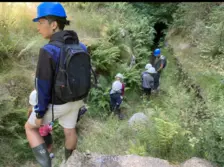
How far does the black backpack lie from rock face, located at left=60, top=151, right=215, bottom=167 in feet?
2.50

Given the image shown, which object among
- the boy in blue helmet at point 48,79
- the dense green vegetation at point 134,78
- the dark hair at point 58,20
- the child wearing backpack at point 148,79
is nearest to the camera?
the boy in blue helmet at point 48,79

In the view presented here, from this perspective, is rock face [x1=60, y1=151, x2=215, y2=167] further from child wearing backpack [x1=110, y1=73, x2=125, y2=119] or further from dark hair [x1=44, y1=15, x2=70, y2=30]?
child wearing backpack [x1=110, y1=73, x2=125, y2=119]

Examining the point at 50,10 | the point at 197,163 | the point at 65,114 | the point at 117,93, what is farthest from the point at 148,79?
the point at 50,10

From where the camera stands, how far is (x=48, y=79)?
2865 millimetres

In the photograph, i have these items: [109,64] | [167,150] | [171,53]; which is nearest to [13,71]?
[109,64]

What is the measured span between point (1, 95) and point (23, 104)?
31.5 inches

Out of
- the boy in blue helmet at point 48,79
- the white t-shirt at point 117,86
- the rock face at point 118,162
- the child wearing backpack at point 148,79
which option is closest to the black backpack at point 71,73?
the boy in blue helmet at point 48,79

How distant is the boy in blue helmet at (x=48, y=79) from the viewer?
286 centimetres

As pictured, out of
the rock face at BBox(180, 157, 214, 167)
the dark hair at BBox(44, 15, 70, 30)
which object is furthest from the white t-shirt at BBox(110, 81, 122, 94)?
the dark hair at BBox(44, 15, 70, 30)

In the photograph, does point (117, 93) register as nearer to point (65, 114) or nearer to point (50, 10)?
point (65, 114)

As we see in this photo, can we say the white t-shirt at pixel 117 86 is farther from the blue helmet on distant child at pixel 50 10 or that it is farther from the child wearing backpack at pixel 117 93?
the blue helmet on distant child at pixel 50 10

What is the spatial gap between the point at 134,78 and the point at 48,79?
20.4 feet

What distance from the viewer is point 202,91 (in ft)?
22.9

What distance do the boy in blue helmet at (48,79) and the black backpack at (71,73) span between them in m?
0.06
